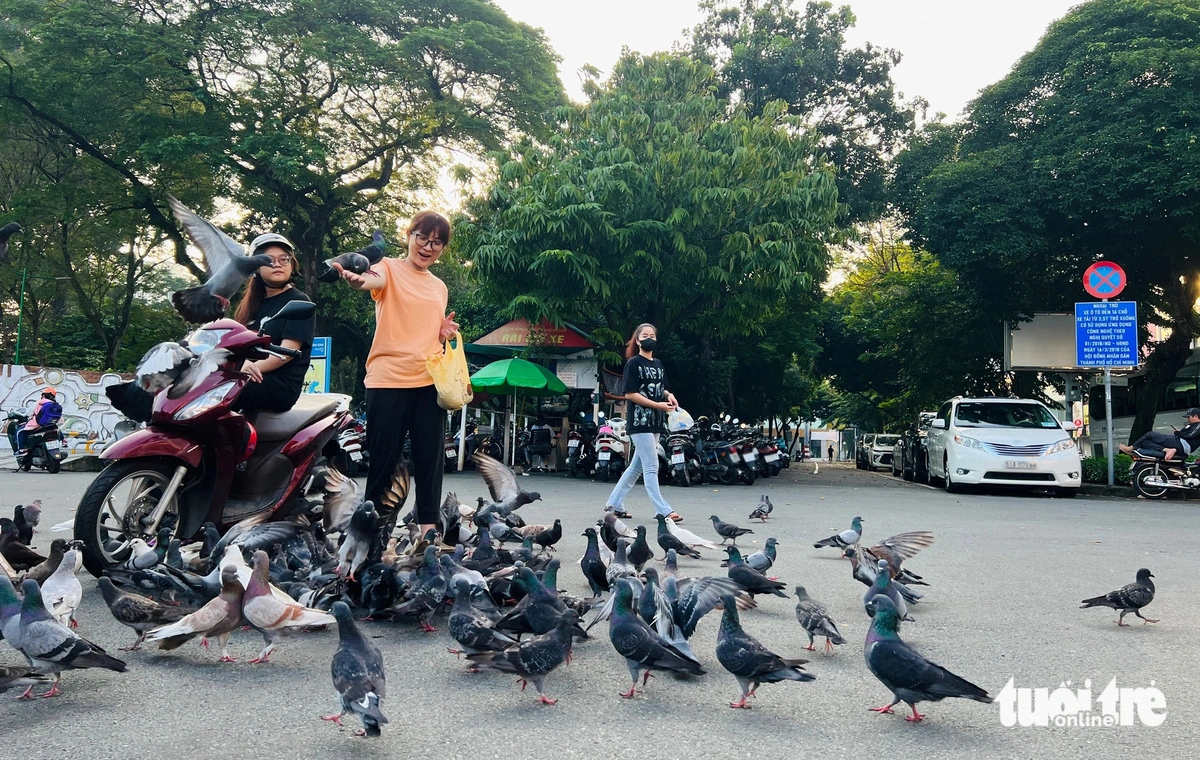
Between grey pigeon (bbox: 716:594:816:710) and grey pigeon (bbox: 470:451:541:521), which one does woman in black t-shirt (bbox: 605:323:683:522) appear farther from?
grey pigeon (bbox: 716:594:816:710)

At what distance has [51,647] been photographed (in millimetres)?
3117

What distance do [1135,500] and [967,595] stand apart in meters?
10.4

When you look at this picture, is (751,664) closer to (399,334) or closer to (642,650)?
(642,650)

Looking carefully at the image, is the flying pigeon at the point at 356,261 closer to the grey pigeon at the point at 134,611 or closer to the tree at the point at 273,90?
the grey pigeon at the point at 134,611

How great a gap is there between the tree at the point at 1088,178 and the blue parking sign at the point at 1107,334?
2164 millimetres

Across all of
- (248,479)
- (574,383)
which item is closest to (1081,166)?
(574,383)

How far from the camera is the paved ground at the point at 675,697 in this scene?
2.75 meters

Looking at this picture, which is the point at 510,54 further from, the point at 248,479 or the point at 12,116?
the point at 248,479

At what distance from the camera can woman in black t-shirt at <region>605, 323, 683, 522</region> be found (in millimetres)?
8062

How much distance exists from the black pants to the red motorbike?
61cm

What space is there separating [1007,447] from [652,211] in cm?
713

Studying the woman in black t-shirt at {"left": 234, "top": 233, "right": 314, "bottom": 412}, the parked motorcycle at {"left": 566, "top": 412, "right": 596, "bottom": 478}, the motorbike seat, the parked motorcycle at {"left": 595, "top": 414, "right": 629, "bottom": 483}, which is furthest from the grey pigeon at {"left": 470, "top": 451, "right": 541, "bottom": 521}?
the parked motorcycle at {"left": 566, "top": 412, "right": 596, "bottom": 478}

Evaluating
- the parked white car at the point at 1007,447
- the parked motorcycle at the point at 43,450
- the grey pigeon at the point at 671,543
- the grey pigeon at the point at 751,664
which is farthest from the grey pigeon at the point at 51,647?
the parked motorcycle at the point at 43,450

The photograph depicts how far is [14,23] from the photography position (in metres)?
20.8
